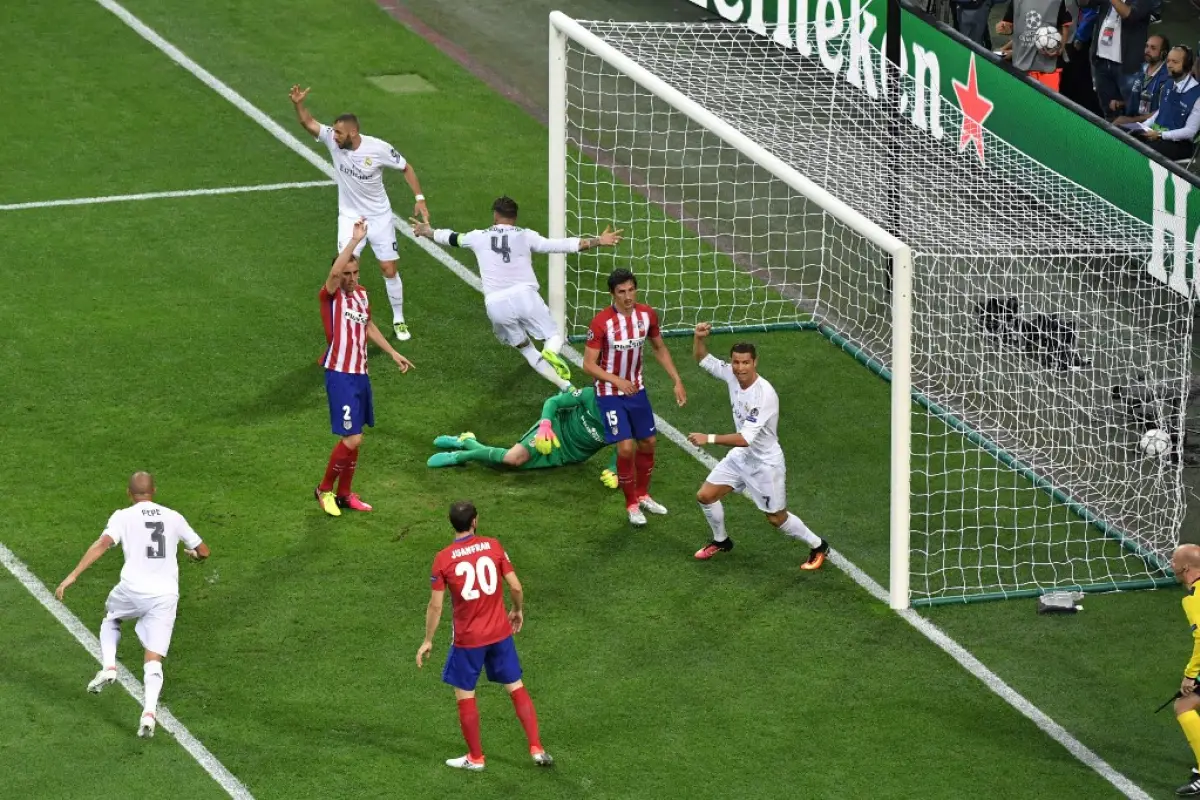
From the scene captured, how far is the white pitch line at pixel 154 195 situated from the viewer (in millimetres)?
20359

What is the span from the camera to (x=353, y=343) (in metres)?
14.7

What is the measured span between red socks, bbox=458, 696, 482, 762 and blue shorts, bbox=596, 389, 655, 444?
3349 millimetres

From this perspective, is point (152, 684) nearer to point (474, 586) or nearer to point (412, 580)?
point (474, 586)

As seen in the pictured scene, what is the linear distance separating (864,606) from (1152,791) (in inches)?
103

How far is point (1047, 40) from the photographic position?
65.7 ft

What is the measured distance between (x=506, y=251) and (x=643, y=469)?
8.06 ft

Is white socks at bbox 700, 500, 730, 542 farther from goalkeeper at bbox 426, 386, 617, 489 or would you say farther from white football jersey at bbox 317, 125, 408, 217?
white football jersey at bbox 317, 125, 408, 217

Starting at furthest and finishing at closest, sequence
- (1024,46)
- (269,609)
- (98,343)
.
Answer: (1024,46)
(98,343)
(269,609)

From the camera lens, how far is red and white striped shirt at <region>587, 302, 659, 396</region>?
48.3ft

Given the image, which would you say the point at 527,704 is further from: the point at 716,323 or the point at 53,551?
the point at 716,323

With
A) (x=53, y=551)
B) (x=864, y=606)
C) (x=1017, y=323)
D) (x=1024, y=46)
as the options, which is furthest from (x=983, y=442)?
(x=53, y=551)

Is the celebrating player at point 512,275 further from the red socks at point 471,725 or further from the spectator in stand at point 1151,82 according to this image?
the spectator in stand at point 1151,82

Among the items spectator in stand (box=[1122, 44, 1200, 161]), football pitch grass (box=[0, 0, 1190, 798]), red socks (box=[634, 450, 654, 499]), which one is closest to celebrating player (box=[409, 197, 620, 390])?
football pitch grass (box=[0, 0, 1190, 798])

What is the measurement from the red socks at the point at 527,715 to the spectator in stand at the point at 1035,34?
1051cm
